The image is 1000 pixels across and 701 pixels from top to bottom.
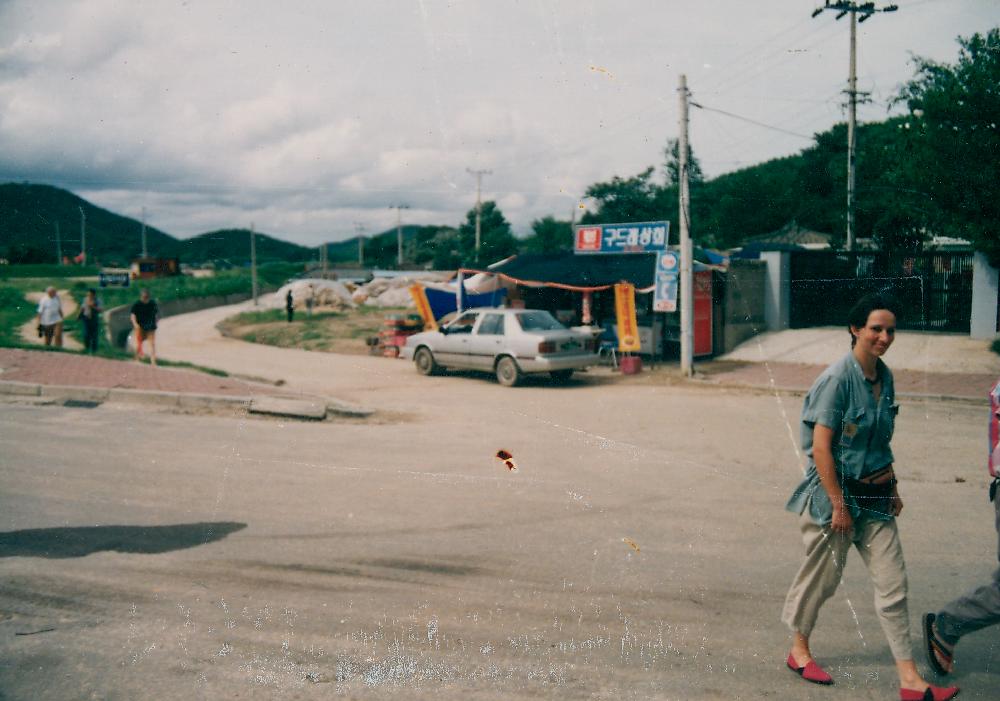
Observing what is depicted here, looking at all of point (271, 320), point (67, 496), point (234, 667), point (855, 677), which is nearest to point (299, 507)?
point (67, 496)

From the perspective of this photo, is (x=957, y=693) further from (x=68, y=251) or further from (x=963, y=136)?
(x=68, y=251)

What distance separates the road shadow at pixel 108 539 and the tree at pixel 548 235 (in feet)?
169

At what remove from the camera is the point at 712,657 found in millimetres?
4105

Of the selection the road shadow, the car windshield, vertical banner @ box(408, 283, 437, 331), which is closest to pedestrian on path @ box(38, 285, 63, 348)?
vertical banner @ box(408, 283, 437, 331)

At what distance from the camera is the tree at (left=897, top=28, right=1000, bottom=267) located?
16969mm

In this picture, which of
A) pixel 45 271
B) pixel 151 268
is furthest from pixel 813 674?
pixel 45 271

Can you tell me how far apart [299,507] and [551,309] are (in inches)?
741

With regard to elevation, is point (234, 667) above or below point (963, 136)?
below

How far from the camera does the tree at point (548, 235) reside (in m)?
57.6

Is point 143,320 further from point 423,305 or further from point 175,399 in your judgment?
point 423,305

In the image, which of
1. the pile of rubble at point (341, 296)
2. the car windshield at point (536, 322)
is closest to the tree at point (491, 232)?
the pile of rubble at point (341, 296)

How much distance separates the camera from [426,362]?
1861cm

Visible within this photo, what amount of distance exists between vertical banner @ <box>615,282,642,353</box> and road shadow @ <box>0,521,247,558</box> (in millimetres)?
13866

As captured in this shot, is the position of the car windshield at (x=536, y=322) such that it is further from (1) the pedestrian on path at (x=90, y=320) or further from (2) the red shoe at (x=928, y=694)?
(2) the red shoe at (x=928, y=694)
